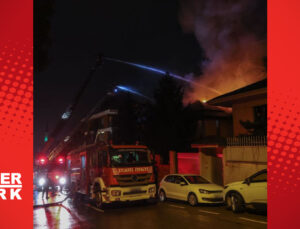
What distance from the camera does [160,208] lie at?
1489cm

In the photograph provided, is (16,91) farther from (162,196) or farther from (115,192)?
(162,196)

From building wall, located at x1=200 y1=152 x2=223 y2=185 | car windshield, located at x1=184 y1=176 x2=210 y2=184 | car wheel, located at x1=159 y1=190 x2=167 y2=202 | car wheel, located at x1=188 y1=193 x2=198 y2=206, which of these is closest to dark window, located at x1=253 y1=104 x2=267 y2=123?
building wall, located at x1=200 y1=152 x2=223 y2=185

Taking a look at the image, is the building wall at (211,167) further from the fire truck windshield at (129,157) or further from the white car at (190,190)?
the fire truck windshield at (129,157)

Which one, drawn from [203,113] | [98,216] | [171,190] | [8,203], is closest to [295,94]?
[8,203]

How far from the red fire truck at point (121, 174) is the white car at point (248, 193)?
3.65m

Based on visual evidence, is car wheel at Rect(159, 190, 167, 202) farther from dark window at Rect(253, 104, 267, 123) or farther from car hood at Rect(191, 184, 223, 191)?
dark window at Rect(253, 104, 267, 123)

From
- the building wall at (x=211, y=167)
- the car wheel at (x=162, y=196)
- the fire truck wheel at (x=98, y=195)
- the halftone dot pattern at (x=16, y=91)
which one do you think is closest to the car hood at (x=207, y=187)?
the car wheel at (x=162, y=196)

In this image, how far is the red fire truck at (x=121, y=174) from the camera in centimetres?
1500

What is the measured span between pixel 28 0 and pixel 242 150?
14.0 meters

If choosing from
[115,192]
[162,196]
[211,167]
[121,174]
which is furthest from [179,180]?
[211,167]

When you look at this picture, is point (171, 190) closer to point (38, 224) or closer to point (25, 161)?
point (38, 224)

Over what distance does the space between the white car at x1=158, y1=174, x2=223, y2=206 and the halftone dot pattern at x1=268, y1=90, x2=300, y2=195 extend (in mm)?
8028

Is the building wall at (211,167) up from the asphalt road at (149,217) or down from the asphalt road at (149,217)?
up

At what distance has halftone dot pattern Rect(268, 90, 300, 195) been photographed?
718cm
